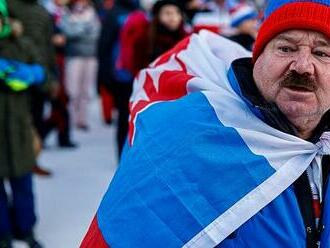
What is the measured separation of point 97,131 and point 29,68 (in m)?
4.02

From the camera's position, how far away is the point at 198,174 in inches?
62.4

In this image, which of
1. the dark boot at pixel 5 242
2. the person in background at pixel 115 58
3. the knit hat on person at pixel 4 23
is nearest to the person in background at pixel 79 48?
the person in background at pixel 115 58

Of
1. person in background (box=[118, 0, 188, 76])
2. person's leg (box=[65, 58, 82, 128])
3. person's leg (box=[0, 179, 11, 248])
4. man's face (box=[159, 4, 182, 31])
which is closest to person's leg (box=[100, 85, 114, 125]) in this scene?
person's leg (box=[65, 58, 82, 128])

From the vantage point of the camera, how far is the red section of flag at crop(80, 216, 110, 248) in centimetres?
165

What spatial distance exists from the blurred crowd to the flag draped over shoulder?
2016mm

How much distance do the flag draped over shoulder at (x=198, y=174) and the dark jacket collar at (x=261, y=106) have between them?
0.9 inches

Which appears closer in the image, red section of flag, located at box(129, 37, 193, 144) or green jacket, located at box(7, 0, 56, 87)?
red section of flag, located at box(129, 37, 193, 144)

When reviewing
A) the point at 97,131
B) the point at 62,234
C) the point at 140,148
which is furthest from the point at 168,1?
the point at 140,148

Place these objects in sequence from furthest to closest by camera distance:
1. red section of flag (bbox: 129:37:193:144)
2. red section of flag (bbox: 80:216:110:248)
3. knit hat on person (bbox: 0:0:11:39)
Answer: knit hat on person (bbox: 0:0:11:39)
red section of flag (bbox: 129:37:193:144)
red section of flag (bbox: 80:216:110:248)

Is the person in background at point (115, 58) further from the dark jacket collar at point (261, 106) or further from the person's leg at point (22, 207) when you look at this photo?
the dark jacket collar at point (261, 106)

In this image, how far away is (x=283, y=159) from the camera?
163 centimetres

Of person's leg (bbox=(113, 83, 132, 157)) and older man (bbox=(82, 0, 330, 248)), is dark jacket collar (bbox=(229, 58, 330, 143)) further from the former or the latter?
person's leg (bbox=(113, 83, 132, 157))

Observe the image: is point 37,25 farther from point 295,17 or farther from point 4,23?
point 295,17

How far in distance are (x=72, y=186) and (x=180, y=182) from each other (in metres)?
3.96
